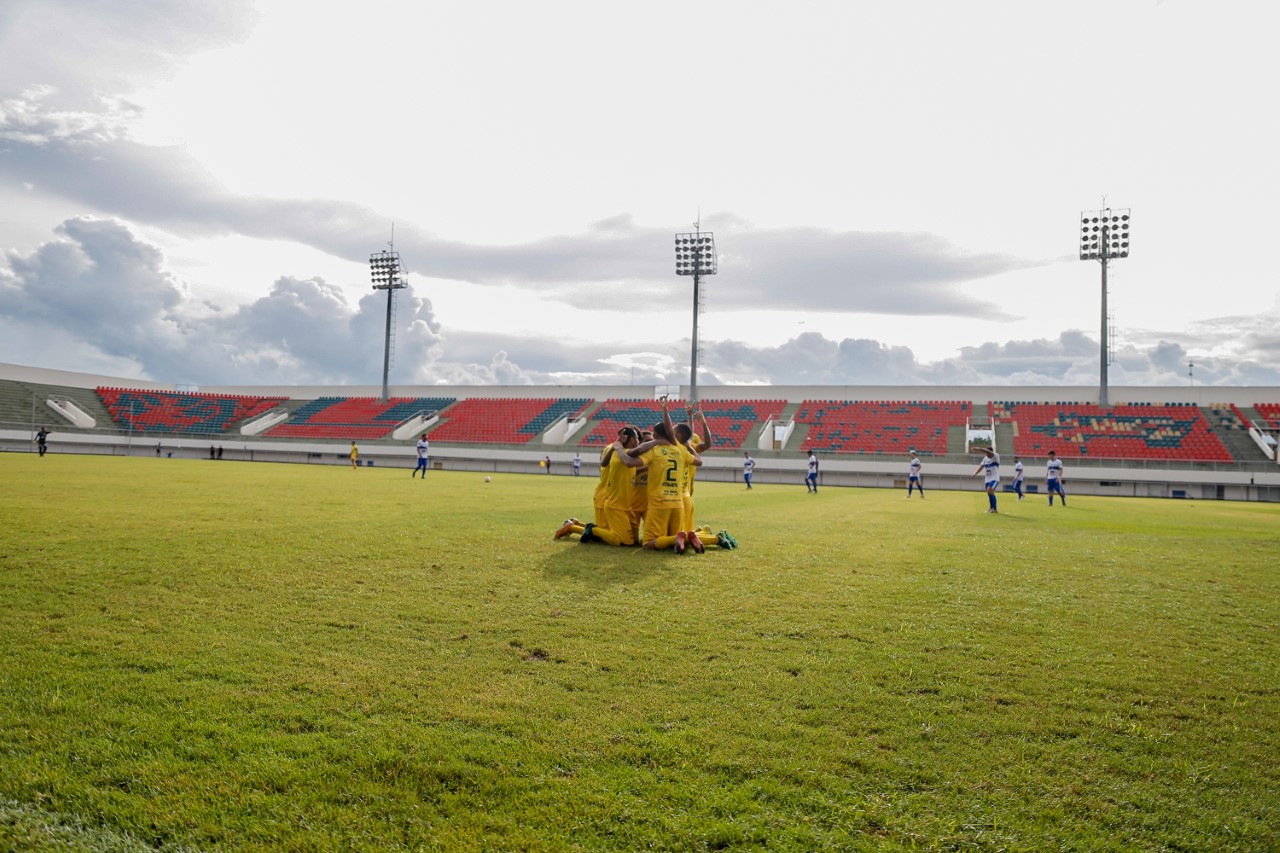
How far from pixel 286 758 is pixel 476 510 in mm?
12293

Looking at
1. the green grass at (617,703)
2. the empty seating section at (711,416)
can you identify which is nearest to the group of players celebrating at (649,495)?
the green grass at (617,703)

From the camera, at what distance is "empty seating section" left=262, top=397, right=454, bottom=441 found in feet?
173

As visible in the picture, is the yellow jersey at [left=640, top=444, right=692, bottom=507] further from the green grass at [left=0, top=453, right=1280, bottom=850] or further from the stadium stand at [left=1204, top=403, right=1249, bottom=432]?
the stadium stand at [left=1204, top=403, right=1249, bottom=432]

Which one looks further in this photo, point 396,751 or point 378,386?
point 378,386

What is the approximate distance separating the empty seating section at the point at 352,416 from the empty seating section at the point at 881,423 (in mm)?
28634

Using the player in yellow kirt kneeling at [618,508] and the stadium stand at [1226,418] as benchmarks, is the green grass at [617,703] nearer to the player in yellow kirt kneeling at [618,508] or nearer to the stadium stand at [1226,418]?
the player in yellow kirt kneeling at [618,508]

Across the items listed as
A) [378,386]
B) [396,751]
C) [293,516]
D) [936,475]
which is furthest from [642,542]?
[378,386]

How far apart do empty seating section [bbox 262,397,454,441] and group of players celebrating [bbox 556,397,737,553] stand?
4255 centimetres

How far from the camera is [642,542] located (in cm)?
1105

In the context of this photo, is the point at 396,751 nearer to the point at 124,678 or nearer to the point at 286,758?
the point at 286,758

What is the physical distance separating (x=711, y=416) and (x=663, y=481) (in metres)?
40.7

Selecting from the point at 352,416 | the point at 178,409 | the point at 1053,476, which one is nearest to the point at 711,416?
the point at 352,416

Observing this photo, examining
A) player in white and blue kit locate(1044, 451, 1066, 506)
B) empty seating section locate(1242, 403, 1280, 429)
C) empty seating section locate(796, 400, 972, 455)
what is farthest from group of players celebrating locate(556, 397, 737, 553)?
empty seating section locate(1242, 403, 1280, 429)

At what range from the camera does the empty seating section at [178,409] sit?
54000mm
